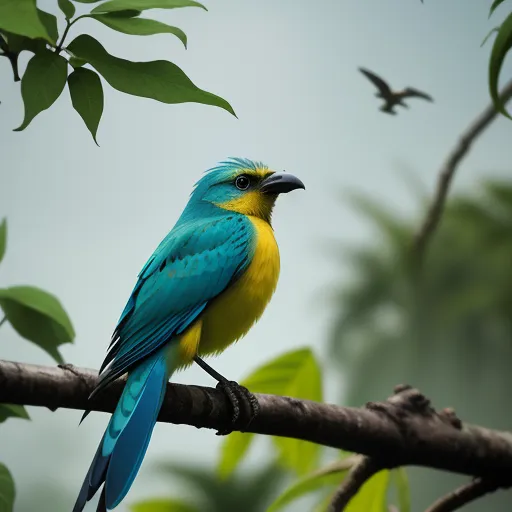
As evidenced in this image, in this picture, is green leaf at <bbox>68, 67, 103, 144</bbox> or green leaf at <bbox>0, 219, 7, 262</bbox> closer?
green leaf at <bbox>68, 67, 103, 144</bbox>

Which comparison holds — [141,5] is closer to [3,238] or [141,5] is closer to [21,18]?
[21,18]

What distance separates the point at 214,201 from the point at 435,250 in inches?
63.2

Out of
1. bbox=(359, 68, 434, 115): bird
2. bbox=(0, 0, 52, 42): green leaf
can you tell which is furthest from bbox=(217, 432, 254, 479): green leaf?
bbox=(0, 0, 52, 42): green leaf

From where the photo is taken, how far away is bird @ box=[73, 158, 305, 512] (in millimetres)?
856

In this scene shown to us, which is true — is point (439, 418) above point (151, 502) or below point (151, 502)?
above

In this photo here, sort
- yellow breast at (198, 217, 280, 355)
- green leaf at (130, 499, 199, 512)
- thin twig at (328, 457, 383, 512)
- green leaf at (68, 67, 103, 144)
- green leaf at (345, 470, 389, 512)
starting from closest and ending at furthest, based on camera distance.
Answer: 1. green leaf at (68, 67, 103, 144)
2. yellow breast at (198, 217, 280, 355)
3. thin twig at (328, 457, 383, 512)
4. green leaf at (345, 470, 389, 512)
5. green leaf at (130, 499, 199, 512)

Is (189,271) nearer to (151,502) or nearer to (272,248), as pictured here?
(272,248)

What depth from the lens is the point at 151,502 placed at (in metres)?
1.64

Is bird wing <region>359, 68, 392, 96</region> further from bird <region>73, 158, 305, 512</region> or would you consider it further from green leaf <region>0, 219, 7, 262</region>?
green leaf <region>0, 219, 7, 262</region>

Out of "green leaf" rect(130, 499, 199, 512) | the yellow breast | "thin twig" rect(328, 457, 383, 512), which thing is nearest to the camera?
the yellow breast

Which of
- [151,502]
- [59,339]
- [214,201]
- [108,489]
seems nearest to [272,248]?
[214,201]

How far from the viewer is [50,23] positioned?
2.61ft

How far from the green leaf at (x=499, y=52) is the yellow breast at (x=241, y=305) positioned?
0.41 metres

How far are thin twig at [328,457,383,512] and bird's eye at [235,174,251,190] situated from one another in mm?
468
